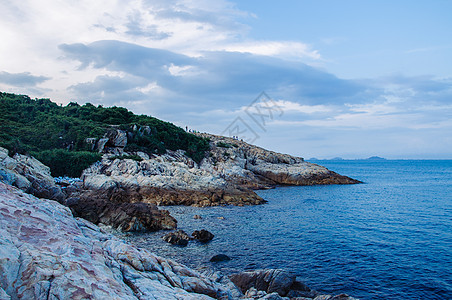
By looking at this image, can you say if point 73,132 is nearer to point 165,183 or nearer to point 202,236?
point 165,183

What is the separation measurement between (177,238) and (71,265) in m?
13.6

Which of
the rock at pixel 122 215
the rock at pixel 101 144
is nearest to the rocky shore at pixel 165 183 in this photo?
the rock at pixel 122 215

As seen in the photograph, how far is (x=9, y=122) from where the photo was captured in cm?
5334

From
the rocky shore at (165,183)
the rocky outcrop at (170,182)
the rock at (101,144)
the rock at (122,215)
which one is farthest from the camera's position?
the rock at (101,144)

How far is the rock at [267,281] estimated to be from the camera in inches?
489

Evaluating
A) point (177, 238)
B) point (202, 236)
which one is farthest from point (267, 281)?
point (177, 238)

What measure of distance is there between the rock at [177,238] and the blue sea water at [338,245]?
1.62 feet

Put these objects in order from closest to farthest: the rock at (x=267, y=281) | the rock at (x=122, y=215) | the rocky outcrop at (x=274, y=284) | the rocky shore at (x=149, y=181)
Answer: the rocky outcrop at (x=274, y=284) → the rock at (x=267, y=281) → the rocky shore at (x=149, y=181) → the rock at (x=122, y=215)

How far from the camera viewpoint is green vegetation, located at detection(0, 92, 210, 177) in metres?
39.9

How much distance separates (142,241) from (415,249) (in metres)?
18.1

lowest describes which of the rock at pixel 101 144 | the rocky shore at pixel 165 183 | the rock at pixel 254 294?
the rock at pixel 254 294

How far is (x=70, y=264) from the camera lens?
679 centimetres

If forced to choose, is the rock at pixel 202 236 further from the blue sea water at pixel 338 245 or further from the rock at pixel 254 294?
the rock at pixel 254 294

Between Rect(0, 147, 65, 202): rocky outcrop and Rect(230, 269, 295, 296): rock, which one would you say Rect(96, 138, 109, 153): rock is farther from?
Rect(230, 269, 295, 296): rock
